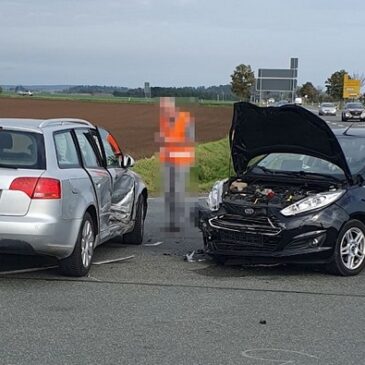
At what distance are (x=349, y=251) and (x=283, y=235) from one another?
32.5 inches

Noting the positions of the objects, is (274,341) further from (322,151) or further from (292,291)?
(322,151)

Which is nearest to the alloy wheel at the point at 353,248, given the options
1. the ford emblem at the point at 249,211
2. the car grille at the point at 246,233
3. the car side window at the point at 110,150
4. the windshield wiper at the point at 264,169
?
the car grille at the point at 246,233

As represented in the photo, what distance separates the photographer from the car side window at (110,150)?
9.34 meters

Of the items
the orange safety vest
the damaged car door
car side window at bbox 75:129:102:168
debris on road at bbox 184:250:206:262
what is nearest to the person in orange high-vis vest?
the orange safety vest

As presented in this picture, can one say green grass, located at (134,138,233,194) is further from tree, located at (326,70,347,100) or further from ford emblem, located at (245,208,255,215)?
tree, located at (326,70,347,100)

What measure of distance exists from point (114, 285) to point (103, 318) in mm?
1297

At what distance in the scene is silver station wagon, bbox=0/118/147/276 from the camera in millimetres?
7086

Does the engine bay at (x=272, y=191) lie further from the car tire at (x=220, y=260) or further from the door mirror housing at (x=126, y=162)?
the door mirror housing at (x=126, y=162)

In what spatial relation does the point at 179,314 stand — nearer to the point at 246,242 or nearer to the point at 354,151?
the point at 246,242

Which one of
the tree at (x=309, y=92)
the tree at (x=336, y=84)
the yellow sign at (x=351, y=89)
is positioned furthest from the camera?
the tree at (x=309, y=92)

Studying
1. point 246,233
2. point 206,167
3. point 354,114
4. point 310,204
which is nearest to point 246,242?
point 246,233

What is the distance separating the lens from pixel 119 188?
364 inches

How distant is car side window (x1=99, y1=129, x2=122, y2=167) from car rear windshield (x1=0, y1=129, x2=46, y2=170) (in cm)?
175

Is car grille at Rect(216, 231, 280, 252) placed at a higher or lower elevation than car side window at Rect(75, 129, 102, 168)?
lower
